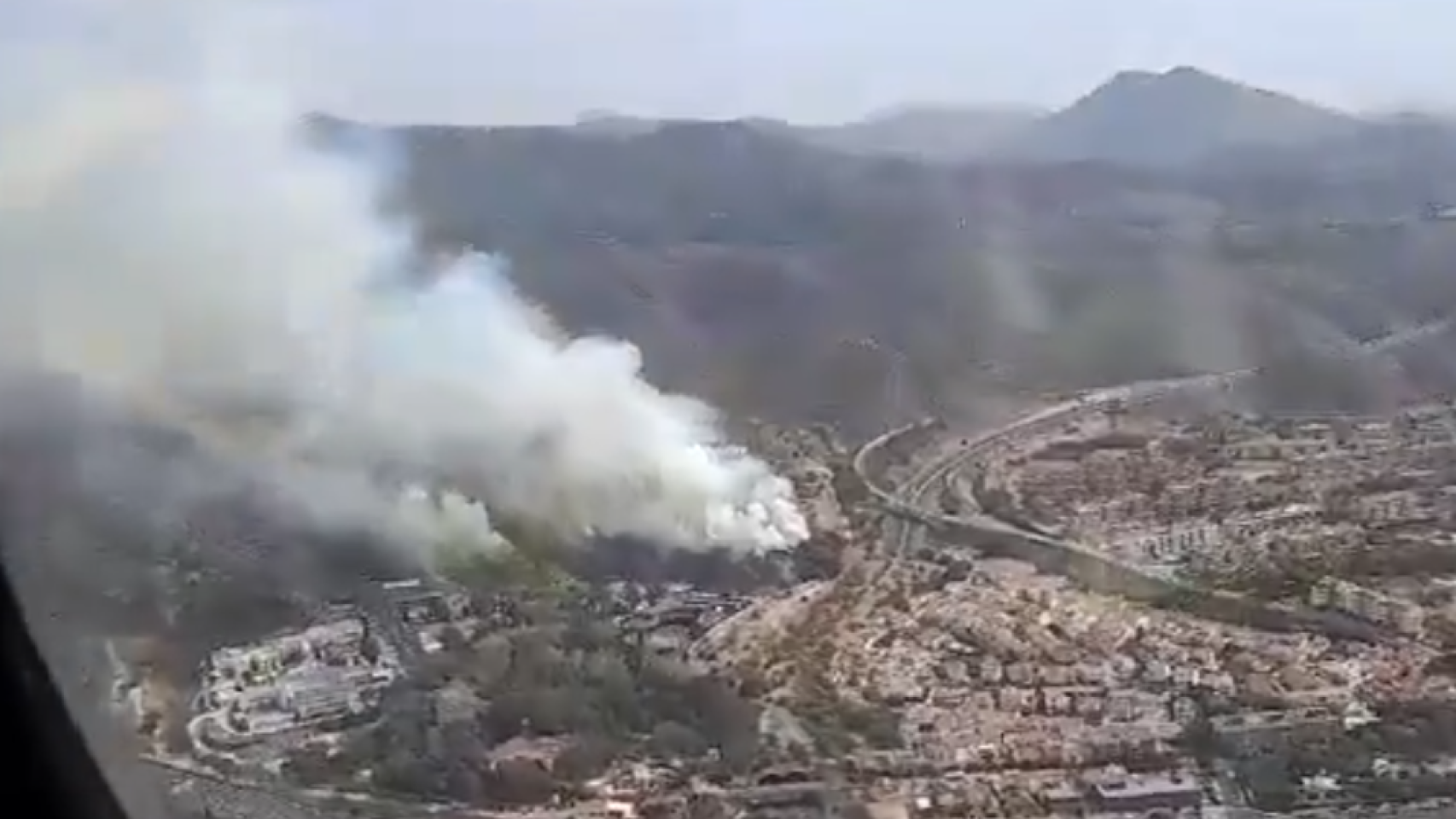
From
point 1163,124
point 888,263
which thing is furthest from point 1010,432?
point 1163,124

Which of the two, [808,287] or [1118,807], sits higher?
[808,287]

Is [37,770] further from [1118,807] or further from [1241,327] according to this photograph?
[1241,327]

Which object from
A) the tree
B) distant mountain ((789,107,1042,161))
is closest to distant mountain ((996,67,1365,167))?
distant mountain ((789,107,1042,161))

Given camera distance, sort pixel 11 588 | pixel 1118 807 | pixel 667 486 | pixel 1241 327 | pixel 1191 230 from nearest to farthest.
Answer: pixel 11 588, pixel 1118 807, pixel 667 486, pixel 1241 327, pixel 1191 230

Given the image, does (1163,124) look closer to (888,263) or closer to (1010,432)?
(888,263)

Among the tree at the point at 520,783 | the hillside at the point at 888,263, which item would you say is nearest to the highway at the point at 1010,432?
the hillside at the point at 888,263

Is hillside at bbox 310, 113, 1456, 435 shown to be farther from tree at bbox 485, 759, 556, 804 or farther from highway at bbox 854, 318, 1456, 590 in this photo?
tree at bbox 485, 759, 556, 804

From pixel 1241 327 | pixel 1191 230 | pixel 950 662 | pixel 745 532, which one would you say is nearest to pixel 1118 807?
pixel 950 662
